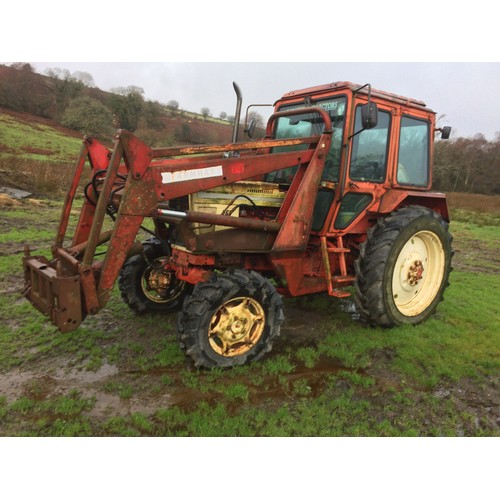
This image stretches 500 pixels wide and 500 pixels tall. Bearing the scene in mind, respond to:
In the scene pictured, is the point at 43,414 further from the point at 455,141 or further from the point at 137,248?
the point at 455,141

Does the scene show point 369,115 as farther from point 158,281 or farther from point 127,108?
point 127,108

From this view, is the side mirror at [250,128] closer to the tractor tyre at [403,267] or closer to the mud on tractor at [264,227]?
the mud on tractor at [264,227]

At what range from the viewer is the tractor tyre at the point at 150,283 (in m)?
4.70

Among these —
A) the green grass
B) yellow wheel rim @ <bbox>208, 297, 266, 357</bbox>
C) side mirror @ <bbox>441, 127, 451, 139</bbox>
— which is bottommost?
yellow wheel rim @ <bbox>208, 297, 266, 357</bbox>

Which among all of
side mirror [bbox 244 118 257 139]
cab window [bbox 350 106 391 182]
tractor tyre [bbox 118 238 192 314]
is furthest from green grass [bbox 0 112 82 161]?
cab window [bbox 350 106 391 182]

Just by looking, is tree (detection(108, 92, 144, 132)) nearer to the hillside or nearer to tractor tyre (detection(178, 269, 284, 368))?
the hillside

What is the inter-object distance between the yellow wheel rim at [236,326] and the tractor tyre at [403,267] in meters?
1.28

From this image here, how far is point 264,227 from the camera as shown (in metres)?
3.90

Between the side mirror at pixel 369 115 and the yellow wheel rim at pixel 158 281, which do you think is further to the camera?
the yellow wheel rim at pixel 158 281

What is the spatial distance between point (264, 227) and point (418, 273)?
2165 millimetres

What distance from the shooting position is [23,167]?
1695cm

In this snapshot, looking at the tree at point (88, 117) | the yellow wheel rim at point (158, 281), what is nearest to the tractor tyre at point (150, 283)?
the yellow wheel rim at point (158, 281)

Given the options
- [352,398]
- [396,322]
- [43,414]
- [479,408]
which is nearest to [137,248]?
[43,414]

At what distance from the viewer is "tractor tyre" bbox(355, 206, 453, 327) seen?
13.9ft
